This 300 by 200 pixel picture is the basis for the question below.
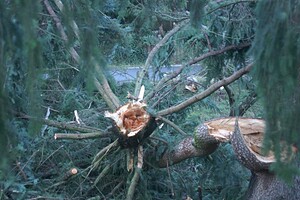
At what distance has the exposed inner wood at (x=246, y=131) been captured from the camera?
201 inches

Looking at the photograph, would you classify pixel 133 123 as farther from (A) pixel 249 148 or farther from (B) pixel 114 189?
(A) pixel 249 148

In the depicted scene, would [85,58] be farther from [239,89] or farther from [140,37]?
[140,37]

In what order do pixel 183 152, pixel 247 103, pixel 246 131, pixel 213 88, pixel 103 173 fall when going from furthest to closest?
pixel 247 103 → pixel 103 173 → pixel 183 152 → pixel 213 88 → pixel 246 131

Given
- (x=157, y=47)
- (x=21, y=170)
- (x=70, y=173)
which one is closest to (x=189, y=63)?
(x=157, y=47)

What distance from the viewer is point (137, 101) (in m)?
5.70

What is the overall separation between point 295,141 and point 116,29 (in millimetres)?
4202

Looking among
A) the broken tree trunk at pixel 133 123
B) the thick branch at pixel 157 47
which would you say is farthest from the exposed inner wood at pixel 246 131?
the thick branch at pixel 157 47

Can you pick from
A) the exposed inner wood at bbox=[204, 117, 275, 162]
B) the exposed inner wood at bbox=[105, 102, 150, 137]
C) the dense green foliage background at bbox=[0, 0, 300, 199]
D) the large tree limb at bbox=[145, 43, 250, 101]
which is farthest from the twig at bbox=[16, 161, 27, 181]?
the exposed inner wood at bbox=[204, 117, 275, 162]

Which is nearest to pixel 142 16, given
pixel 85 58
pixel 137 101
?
pixel 137 101

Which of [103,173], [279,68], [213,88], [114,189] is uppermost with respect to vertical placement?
[279,68]

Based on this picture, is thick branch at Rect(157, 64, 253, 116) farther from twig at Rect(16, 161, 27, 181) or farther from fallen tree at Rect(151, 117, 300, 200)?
twig at Rect(16, 161, 27, 181)

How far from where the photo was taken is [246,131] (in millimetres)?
5219

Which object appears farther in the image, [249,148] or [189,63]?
[189,63]

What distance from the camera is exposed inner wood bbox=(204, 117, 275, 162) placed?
201 inches
